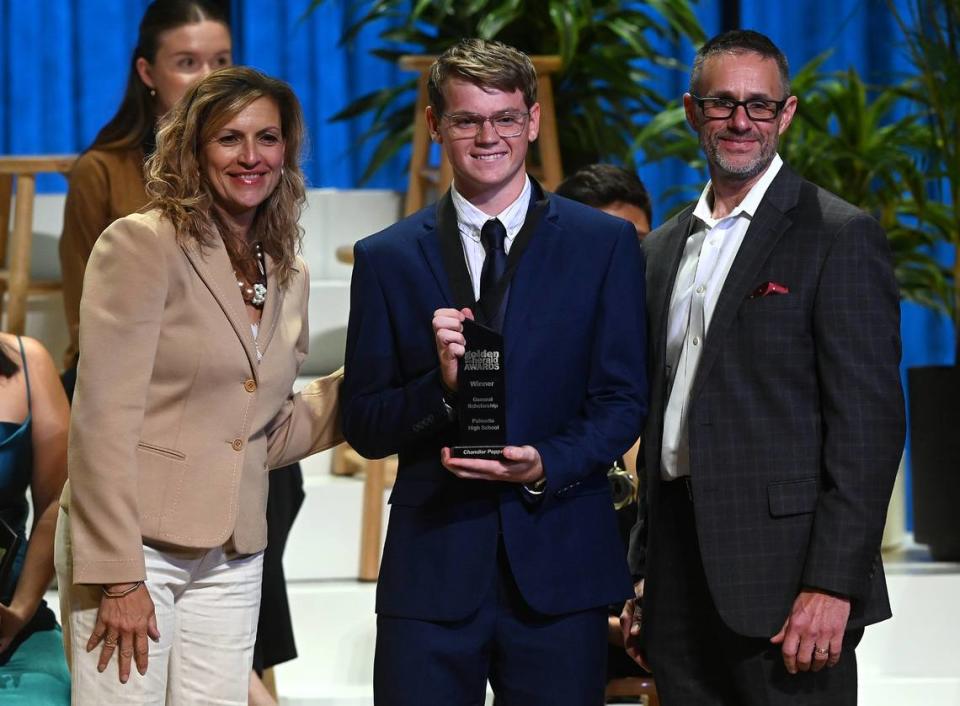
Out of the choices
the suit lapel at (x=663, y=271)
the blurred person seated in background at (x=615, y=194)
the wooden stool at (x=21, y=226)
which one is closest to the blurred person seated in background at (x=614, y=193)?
the blurred person seated in background at (x=615, y=194)

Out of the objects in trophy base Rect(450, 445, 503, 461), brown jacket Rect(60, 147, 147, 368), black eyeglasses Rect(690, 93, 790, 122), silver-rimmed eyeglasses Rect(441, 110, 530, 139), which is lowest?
trophy base Rect(450, 445, 503, 461)

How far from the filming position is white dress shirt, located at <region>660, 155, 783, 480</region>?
2.20m

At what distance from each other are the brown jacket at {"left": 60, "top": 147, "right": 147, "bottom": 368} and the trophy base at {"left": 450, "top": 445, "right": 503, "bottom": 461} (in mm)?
1336

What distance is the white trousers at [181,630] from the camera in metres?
2.13

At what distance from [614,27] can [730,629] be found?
10.3 feet

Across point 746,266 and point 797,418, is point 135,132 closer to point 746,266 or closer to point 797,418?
point 746,266

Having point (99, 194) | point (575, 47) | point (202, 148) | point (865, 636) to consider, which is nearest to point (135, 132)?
point (99, 194)

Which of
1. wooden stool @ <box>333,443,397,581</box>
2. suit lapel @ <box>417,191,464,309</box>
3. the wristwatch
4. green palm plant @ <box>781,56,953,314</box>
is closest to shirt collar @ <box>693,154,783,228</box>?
suit lapel @ <box>417,191,464,309</box>

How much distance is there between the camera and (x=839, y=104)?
462cm

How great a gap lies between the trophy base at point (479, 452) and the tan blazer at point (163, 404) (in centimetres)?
42

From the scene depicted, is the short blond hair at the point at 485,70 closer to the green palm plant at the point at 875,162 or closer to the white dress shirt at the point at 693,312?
the white dress shirt at the point at 693,312

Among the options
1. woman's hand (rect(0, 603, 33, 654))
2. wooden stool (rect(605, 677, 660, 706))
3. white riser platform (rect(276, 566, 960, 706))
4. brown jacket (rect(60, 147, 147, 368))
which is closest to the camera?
woman's hand (rect(0, 603, 33, 654))

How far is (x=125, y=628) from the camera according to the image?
6.86ft

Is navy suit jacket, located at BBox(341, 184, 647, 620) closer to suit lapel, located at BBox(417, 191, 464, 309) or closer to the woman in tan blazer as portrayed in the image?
suit lapel, located at BBox(417, 191, 464, 309)
